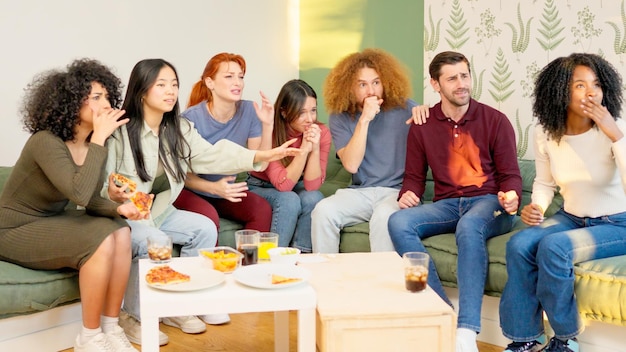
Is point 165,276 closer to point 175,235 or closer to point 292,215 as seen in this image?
point 175,235

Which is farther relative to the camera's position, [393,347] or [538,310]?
[538,310]

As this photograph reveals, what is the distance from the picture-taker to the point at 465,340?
241cm

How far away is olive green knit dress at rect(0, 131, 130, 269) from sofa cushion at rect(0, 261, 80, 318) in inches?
1.6

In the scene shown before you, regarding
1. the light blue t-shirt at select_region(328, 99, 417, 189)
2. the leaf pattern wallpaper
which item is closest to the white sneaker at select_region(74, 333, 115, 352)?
the light blue t-shirt at select_region(328, 99, 417, 189)

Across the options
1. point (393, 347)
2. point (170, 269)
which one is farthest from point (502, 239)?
point (170, 269)

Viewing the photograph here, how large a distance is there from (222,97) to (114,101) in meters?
0.66

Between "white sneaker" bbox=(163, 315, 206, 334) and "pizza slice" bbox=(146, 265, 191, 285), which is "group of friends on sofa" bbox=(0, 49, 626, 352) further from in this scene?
"pizza slice" bbox=(146, 265, 191, 285)

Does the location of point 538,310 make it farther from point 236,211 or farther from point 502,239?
point 236,211

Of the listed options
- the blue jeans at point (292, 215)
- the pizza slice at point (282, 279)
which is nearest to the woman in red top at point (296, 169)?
the blue jeans at point (292, 215)

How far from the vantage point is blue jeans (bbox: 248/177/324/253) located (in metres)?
3.18

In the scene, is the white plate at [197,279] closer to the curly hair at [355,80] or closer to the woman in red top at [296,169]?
the woman in red top at [296,169]

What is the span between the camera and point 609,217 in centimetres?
247

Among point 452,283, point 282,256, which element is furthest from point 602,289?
point 282,256

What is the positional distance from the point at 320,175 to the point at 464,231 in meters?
0.92
